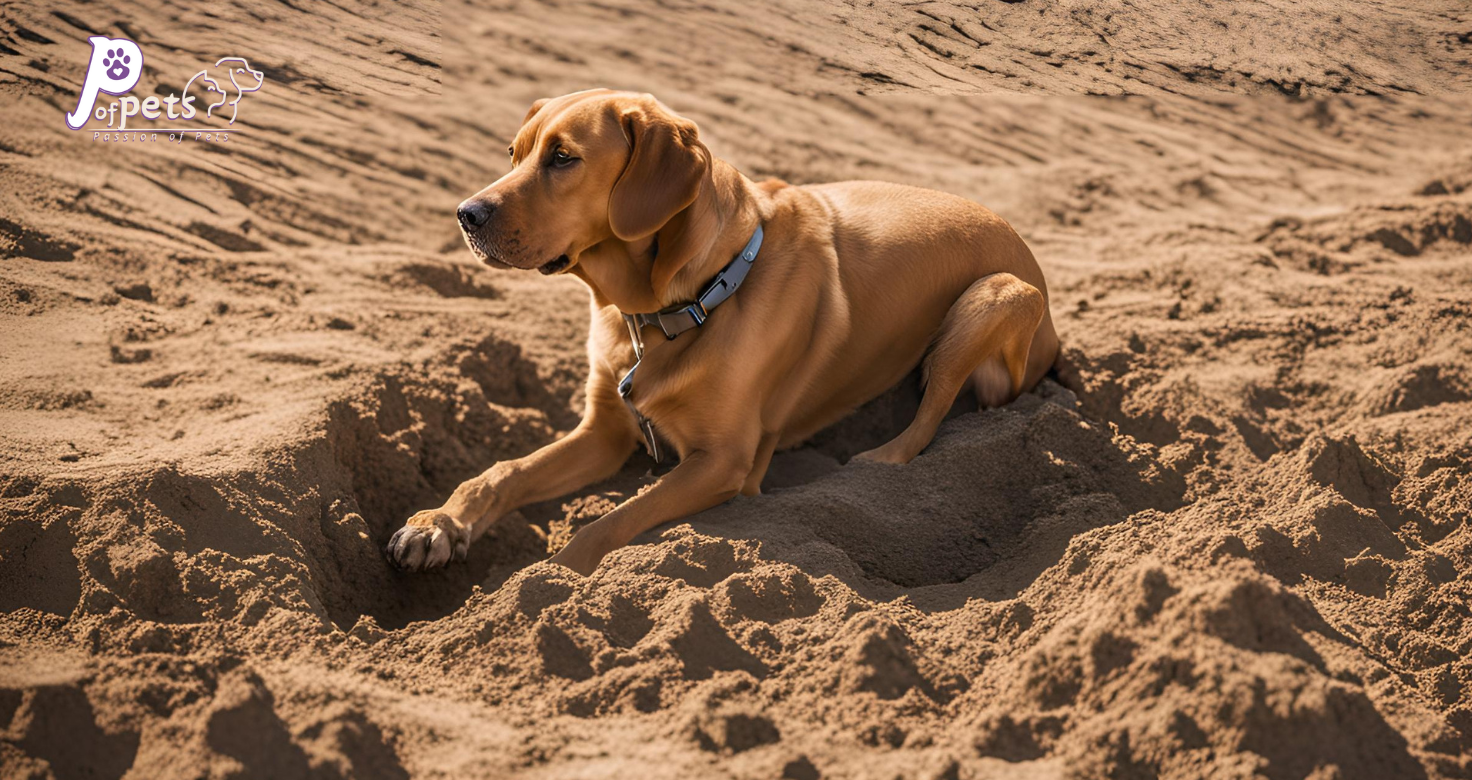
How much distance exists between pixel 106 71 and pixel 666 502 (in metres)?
3.87

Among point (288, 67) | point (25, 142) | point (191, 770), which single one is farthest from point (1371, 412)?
point (25, 142)

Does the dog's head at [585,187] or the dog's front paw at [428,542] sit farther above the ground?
the dog's head at [585,187]

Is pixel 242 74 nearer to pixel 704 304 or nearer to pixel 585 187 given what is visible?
pixel 585 187

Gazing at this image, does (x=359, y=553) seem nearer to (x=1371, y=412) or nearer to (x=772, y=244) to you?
(x=772, y=244)

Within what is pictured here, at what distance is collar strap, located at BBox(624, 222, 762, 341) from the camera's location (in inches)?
135

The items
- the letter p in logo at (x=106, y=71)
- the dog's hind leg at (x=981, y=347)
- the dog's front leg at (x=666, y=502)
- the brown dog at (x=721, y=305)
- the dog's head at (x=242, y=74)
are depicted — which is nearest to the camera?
the dog's front leg at (x=666, y=502)

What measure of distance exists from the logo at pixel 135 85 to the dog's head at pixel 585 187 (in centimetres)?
280

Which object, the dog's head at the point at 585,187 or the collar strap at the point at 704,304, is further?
the collar strap at the point at 704,304

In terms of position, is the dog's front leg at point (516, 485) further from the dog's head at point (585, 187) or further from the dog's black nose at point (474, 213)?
the dog's black nose at point (474, 213)

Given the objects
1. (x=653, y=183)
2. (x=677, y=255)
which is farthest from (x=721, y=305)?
(x=653, y=183)

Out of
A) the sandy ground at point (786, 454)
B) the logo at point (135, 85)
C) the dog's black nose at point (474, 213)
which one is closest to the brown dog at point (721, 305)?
the dog's black nose at point (474, 213)

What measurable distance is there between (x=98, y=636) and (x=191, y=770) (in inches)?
24.2

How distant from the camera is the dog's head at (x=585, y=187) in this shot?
125 inches

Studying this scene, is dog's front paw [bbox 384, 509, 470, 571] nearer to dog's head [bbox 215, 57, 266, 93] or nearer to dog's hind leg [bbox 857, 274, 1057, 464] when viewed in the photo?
dog's hind leg [bbox 857, 274, 1057, 464]
